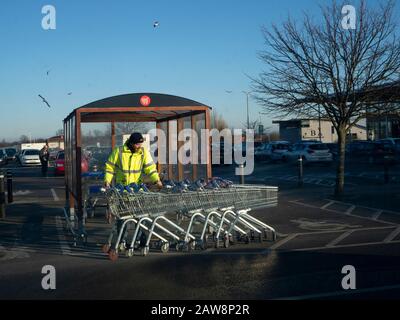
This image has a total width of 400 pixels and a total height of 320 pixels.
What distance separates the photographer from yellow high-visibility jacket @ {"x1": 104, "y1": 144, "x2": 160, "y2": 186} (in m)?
9.68

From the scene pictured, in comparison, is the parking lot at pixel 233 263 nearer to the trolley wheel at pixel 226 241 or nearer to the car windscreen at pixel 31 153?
the trolley wheel at pixel 226 241

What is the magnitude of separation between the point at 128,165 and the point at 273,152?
3286 cm

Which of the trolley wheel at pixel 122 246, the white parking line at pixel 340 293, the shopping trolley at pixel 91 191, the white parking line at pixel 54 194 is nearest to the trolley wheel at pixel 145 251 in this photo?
the trolley wheel at pixel 122 246

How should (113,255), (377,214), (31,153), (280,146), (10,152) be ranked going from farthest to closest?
1. (10,152)
2. (31,153)
3. (280,146)
4. (377,214)
5. (113,255)

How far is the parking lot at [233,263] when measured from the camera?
22.6 feet

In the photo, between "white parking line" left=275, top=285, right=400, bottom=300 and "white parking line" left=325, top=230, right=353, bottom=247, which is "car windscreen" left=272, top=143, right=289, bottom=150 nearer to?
"white parking line" left=325, top=230, right=353, bottom=247

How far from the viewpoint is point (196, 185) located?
9836 millimetres

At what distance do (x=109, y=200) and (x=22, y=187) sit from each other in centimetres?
1737

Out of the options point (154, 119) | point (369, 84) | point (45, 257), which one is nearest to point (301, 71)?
point (369, 84)

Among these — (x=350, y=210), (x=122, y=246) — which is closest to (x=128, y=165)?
(x=122, y=246)

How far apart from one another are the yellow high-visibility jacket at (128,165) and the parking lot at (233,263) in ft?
4.37

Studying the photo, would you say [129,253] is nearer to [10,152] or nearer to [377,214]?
[377,214]

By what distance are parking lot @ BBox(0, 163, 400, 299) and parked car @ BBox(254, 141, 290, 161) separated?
2676 centimetres

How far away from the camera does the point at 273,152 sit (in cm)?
4188
